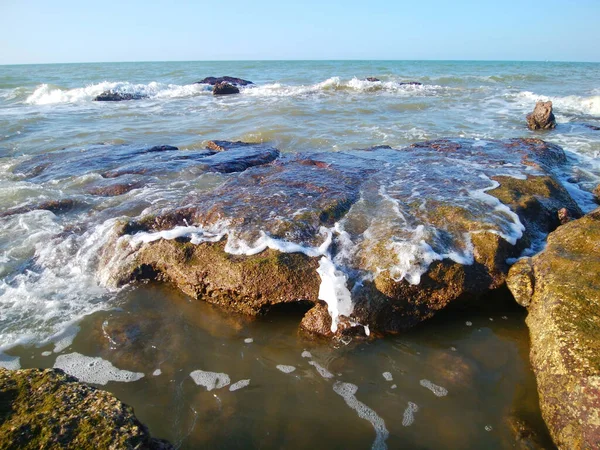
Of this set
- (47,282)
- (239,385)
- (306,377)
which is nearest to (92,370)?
(239,385)

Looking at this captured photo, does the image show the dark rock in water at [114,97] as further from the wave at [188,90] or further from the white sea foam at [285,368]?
the white sea foam at [285,368]

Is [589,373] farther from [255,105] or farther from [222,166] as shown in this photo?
[255,105]

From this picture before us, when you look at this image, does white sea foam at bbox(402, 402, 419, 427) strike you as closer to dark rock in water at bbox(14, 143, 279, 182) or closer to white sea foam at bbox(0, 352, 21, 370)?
white sea foam at bbox(0, 352, 21, 370)

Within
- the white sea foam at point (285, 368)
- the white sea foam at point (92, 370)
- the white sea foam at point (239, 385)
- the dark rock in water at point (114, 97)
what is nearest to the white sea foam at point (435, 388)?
the white sea foam at point (285, 368)

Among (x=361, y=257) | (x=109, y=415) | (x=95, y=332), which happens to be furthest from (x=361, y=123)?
(x=109, y=415)

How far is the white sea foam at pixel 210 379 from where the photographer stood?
3084mm

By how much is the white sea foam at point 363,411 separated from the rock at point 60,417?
4.61 feet

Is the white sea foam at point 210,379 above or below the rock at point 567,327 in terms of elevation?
below

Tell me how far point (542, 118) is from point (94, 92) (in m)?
24.8

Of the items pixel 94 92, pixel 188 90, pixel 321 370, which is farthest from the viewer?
pixel 188 90

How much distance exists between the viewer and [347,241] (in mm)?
4387

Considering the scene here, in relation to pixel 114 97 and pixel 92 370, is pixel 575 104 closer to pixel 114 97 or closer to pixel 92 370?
pixel 92 370

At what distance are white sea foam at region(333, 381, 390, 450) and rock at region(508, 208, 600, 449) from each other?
44.0 inches

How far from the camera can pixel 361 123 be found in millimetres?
Result: 13344
